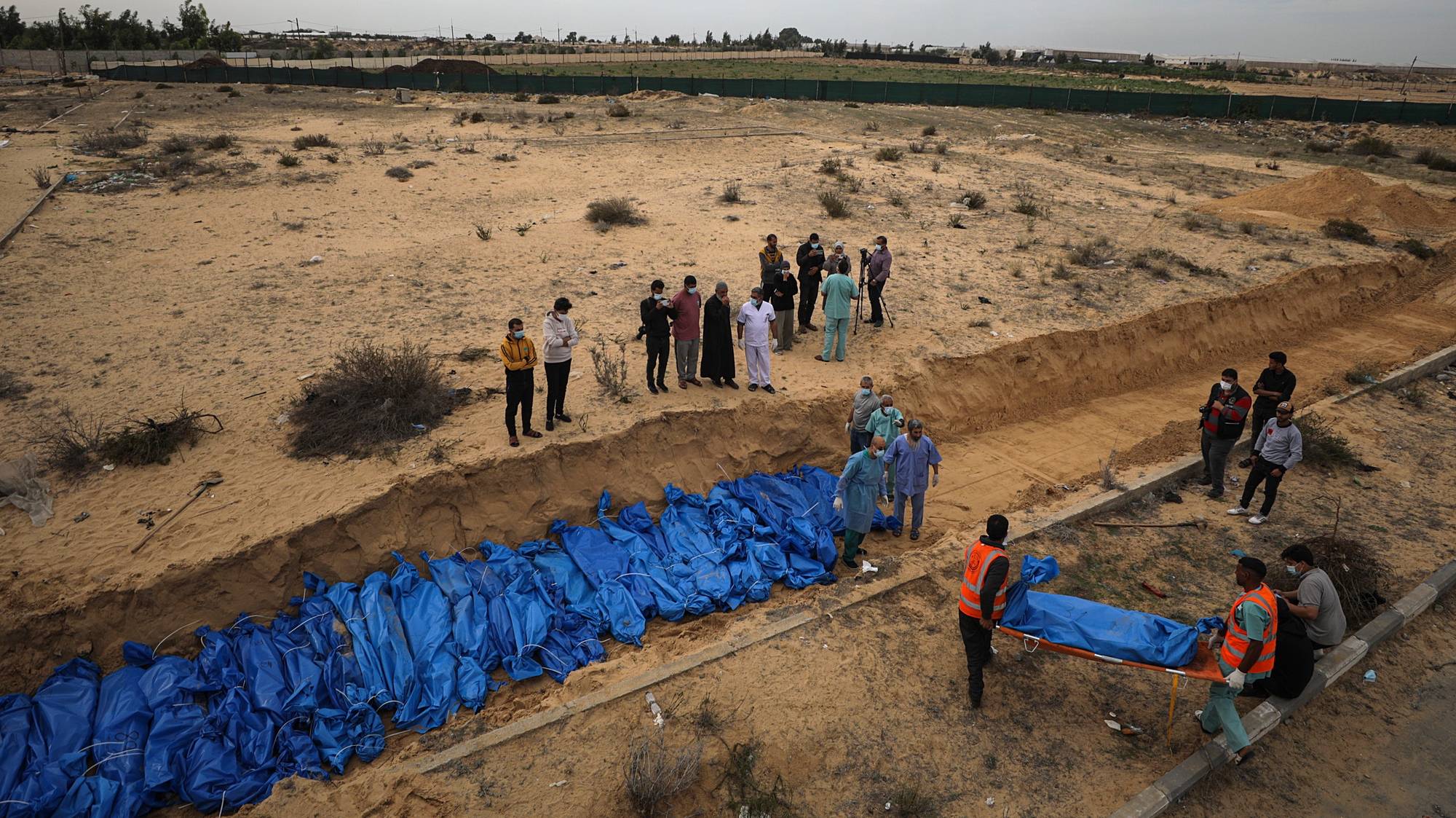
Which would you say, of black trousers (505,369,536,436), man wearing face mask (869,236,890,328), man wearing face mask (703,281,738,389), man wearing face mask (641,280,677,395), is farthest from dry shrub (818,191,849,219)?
black trousers (505,369,536,436)

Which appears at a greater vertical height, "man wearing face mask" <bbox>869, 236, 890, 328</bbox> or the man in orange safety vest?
"man wearing face mask" <bbox>869, 236, 890, 328</bbox>

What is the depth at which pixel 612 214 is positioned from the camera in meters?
16.3

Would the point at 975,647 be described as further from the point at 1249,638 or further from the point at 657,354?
the point at 657,354

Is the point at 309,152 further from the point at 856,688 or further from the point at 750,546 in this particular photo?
the point at 856,688

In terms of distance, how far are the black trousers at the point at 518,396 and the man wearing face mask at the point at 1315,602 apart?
23.2ft

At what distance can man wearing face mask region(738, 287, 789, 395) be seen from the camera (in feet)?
32.6

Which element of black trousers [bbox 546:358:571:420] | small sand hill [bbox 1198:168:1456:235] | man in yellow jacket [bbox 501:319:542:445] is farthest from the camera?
small sand hill [bbox 1198:168:1456:235]

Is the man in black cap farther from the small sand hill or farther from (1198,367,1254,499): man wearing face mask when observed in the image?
the small sand hill

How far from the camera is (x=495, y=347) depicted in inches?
Result: 432

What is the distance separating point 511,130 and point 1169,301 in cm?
2157

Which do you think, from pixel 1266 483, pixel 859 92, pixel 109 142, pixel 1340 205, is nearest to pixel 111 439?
pixel 1266 483

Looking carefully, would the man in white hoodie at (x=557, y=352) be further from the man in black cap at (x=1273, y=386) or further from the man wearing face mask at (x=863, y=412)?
the man in black cap at (x=1273, y=386)

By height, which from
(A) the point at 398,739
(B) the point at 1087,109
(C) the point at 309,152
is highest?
(B) the point at 1087,109

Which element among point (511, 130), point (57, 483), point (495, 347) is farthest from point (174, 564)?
point (511, 130)
